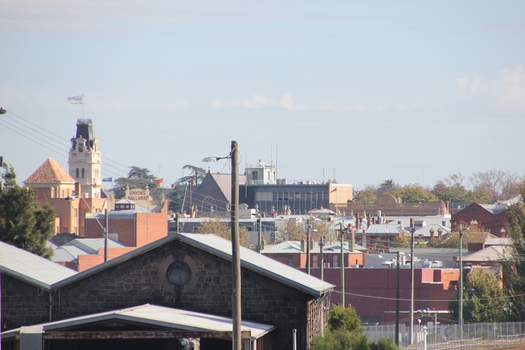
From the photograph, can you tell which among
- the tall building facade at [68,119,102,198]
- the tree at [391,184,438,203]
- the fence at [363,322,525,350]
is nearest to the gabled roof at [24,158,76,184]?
the tall building facade at [68,119,102,198]

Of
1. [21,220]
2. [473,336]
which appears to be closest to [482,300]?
[473,336]

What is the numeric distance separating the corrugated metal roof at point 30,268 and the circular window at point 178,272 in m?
4.00

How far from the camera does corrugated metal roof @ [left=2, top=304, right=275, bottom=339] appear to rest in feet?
82.4

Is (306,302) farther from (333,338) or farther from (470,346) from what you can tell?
(470,346)

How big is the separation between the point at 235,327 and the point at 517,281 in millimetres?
35875

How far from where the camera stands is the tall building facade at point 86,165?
163m

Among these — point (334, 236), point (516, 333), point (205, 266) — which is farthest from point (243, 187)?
point (205, 266)

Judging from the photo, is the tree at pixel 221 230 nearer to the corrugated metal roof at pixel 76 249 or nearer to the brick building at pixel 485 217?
the corrugated metal roof at pixel 76 249

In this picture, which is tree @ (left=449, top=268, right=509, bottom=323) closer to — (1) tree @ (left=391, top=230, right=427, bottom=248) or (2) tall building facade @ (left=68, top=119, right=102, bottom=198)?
(1) tree @ (left=391, top=230, right=427, bottom=248)

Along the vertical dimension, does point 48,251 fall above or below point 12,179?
below

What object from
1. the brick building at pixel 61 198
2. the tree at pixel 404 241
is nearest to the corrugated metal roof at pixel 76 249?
the brick building at pixel 61 198

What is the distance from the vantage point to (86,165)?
6506 inches

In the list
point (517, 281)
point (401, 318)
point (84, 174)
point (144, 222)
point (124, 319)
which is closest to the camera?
point (124, 319)

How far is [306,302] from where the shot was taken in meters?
28.7
